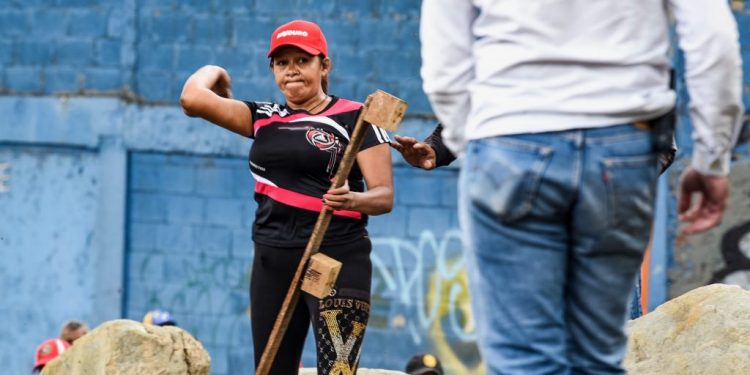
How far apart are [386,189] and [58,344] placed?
14.1ft

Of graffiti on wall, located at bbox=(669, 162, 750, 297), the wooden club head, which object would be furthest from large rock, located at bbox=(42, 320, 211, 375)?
graffiti on wall, located at bbox=(669, 162, 750, 297)

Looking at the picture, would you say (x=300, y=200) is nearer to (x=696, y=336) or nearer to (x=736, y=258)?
(x=696, y=336)

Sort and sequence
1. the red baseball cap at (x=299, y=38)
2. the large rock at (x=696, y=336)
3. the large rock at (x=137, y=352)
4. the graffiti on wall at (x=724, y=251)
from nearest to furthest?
the red baseball cap at (x=299, y=38)
the large rock at (x=696, y=336)
the large rock at (x=137, y=352)
the graffiti on wall at (x=724, y=251)

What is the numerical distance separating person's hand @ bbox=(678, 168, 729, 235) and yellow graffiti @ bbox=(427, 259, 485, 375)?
283 inches

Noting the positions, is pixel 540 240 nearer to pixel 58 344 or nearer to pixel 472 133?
pixel 472 133

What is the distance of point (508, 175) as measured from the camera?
3.02 meters

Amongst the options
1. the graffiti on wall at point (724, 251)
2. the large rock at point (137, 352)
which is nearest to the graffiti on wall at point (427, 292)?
the graffiti on wall at point (724, 251)

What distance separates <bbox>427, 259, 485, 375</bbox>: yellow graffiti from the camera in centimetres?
1033

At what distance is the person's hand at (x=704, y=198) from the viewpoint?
10.2 ft

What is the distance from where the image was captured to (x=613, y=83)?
9.88 feet

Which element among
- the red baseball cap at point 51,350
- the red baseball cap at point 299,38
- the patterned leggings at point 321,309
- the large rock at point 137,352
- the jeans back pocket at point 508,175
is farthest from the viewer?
the red baseball cap at point 51,350

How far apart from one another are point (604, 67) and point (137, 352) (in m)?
4.00

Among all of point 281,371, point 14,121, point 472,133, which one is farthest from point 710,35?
point 14,121

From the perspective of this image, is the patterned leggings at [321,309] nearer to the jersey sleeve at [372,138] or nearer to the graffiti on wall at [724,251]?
the jersey sleeve at [372,138]
